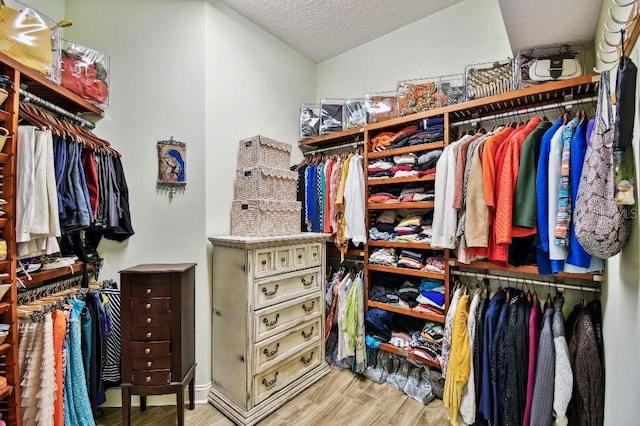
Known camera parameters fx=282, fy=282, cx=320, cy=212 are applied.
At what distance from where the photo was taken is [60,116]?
73.6 inches

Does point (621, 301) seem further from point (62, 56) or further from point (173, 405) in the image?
point (62, 56)

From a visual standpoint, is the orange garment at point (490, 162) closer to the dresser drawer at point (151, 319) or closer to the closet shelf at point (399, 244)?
the closet shelf at point (399, 244)

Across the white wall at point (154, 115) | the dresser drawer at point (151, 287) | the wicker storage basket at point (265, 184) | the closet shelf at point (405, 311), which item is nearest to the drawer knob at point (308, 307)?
the closet shelf at point (405, 311)

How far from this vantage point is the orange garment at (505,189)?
62.8 inches

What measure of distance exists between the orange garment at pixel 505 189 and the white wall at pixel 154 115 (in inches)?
76.9

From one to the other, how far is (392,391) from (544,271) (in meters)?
1.39

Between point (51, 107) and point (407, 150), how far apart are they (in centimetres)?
235

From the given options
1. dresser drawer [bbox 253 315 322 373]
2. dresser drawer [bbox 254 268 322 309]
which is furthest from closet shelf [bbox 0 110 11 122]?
dresser drawer [bbox 253 315 322 373]

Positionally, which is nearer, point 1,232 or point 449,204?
point 1,232

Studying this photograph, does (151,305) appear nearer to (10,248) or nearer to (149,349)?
(149,349)

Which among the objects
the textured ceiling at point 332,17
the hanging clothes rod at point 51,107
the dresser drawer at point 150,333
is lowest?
the dresser drawer at point 150,333

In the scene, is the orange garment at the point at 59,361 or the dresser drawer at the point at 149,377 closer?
the orange garment at the point at 59,361

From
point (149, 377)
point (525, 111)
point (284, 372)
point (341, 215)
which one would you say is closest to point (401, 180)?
point (341, 215)

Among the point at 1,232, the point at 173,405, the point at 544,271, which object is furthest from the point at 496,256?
the point at 1,232
